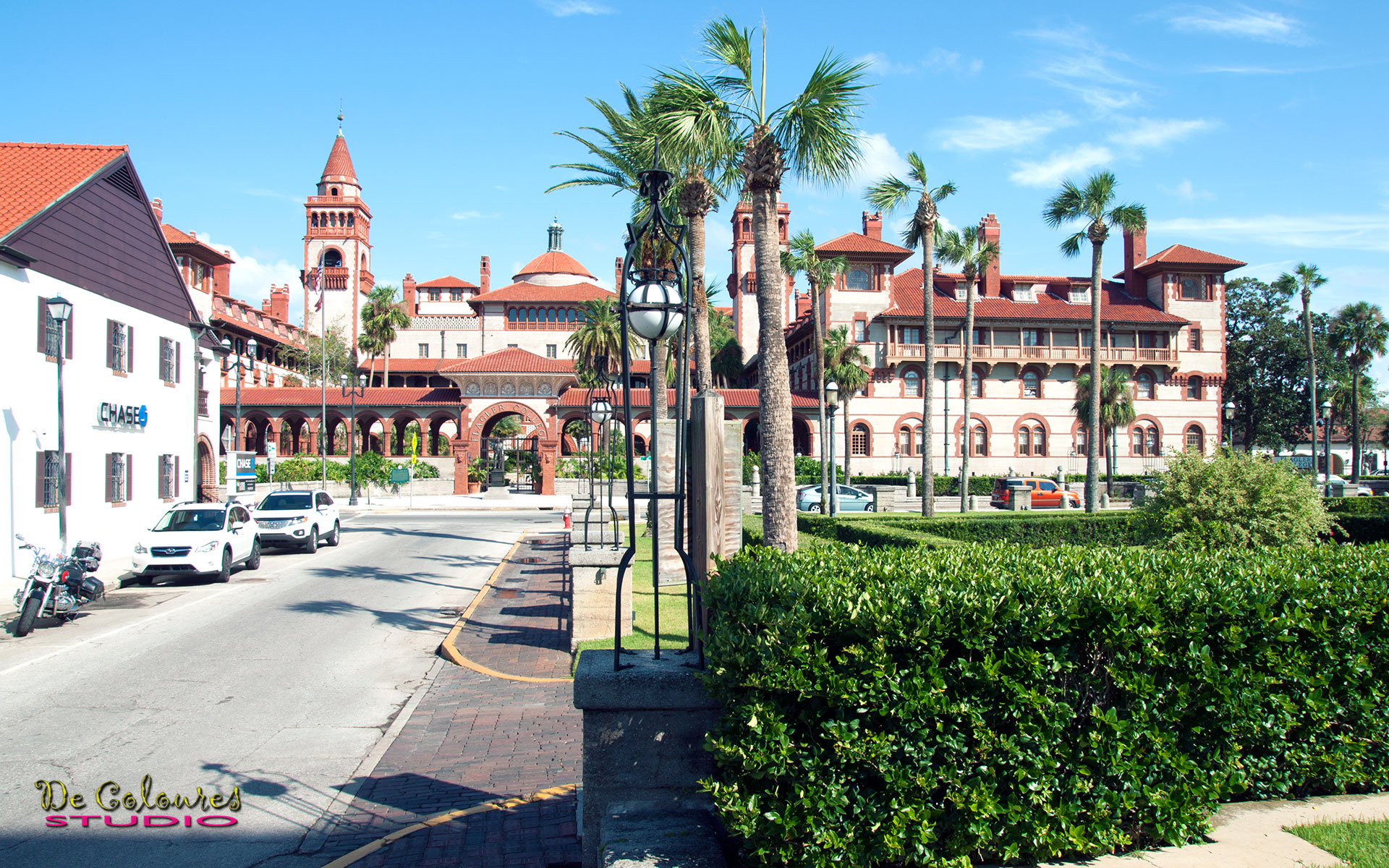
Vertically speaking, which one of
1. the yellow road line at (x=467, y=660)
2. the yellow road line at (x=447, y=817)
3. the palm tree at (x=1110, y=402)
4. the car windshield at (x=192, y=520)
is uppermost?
the palm tree at (x=1110, y=402)

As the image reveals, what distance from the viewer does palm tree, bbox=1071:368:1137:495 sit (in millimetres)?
51594

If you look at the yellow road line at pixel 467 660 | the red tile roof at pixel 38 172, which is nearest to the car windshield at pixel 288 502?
the red tile roof at pixel 38 172

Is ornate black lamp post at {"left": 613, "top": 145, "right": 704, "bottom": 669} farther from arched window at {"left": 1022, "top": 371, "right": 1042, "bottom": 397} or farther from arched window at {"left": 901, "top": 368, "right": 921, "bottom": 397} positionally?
arched window at {"left": 1022, "top": 371, "right": 1042, "bottom": 397}

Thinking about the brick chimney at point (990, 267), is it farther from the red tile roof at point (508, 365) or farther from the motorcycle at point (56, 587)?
the motorcycle at point (56, 587)

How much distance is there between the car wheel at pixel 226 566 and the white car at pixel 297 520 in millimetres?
4207

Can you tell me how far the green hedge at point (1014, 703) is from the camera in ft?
11.6

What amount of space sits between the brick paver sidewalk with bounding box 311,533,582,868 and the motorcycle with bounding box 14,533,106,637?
629 cm

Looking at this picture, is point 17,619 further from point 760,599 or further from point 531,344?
point 531,344

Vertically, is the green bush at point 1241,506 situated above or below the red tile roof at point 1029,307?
below

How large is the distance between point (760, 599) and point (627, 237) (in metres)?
2.26

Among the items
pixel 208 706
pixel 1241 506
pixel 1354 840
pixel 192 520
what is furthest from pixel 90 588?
pixel 1241 506

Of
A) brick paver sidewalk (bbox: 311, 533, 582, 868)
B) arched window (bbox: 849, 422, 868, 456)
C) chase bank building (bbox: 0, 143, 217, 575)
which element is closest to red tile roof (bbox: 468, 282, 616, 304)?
arched window (bbox: 849, 422, 868, 456)

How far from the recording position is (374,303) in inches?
2645

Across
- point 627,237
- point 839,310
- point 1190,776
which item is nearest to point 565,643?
point 627,237
